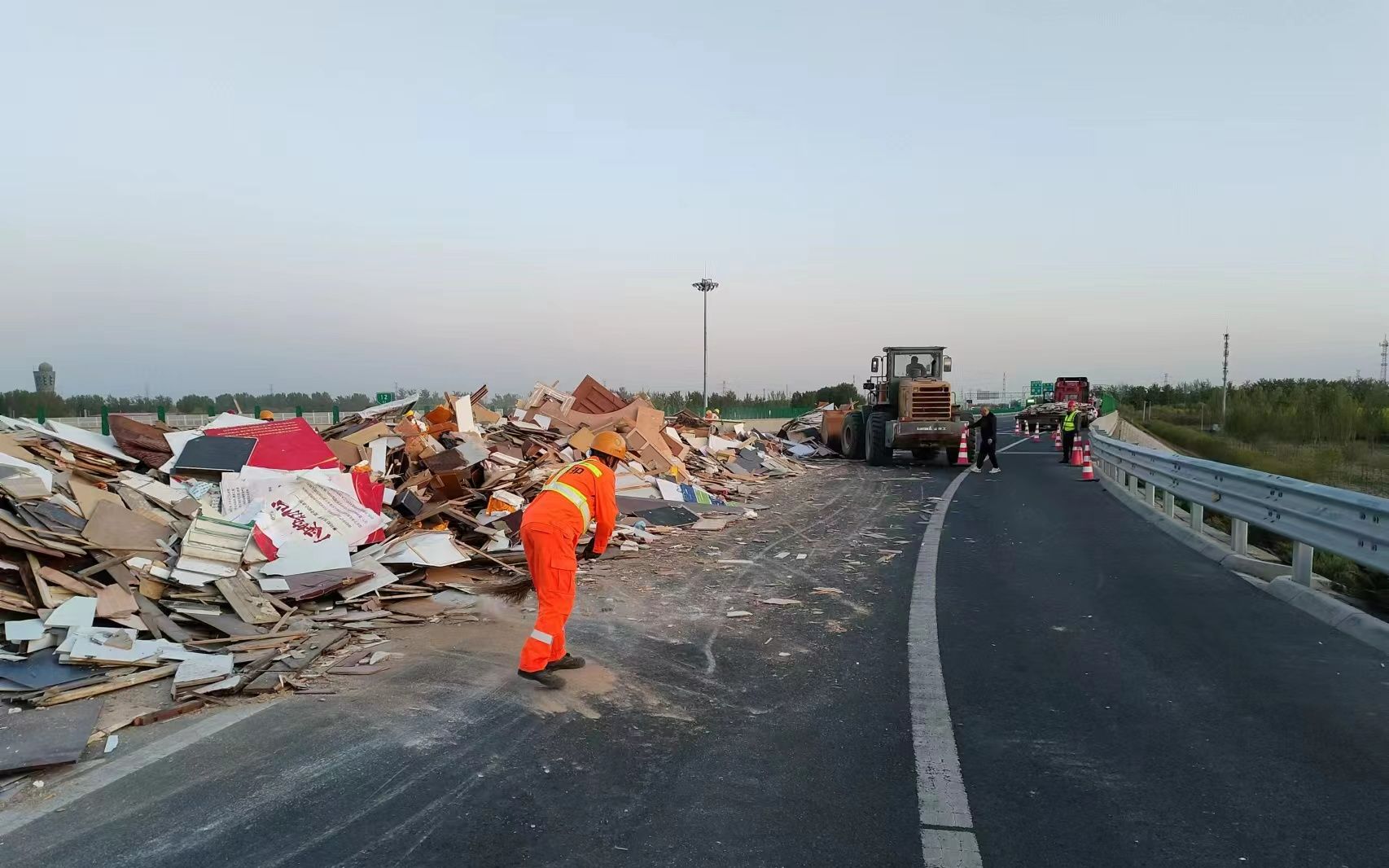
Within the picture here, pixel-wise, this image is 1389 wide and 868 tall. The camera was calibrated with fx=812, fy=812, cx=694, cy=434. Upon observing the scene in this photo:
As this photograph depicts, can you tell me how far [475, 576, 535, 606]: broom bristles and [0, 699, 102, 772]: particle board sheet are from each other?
3116 mm

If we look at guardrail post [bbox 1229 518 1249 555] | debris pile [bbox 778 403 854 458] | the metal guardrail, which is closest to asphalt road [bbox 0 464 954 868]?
the metal guardrail

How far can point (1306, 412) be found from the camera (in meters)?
33.9

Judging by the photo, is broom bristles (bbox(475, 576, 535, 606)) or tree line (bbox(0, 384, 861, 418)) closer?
broom bristles (bbox(475, 576, 535, 606))

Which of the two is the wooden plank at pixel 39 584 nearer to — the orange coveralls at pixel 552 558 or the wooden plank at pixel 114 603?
the wooden plank at pixel 114 603

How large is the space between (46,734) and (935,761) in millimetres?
4592

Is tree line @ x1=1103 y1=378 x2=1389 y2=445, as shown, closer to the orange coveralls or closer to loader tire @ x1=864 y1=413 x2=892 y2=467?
loader tire @ x1=864 y1=413 x2=892 y2=467

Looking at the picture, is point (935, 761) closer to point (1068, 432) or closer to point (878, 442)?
point (878, 442)

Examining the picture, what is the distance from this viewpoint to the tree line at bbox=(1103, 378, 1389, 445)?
3098cm

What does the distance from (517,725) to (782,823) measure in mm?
1720

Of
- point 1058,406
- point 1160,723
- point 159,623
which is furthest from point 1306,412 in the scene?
point 159,623

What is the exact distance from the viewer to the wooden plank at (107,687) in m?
4.83

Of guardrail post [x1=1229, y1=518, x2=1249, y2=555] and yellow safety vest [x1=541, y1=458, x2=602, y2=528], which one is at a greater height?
yellow safety vest [x1=541, y1=458, x2=602, y2=528]

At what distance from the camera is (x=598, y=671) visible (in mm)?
5383

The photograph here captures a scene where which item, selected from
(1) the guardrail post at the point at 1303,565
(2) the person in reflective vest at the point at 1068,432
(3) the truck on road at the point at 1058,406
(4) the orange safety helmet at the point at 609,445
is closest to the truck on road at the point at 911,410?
(2) the person in reflective vest at the point at 1068,432
